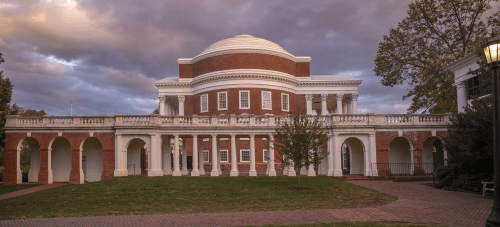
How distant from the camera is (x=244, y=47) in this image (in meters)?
44.9

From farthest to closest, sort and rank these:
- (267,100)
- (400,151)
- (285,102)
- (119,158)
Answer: (285,102) → (267,100) → (400,151) → (119,158)

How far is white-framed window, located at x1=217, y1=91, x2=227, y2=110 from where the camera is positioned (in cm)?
4403

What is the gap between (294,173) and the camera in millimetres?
28844

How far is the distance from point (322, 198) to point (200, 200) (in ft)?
20.5

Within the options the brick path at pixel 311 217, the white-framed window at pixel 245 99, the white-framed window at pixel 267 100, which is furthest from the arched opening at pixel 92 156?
the white-framed window at pixel 267 100

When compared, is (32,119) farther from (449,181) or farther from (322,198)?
(449,181)

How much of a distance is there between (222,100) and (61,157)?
63.7 ft

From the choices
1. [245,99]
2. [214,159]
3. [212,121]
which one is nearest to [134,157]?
[214,159]

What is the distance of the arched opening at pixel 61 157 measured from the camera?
103 ft

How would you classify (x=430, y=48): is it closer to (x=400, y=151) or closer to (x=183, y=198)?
(x=400, y=151)

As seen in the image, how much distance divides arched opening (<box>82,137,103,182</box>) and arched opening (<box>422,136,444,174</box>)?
93.0 feet

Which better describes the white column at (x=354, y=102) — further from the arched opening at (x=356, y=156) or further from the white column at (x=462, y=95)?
the white column at (x=462, y=95)

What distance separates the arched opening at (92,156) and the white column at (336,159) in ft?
67.3

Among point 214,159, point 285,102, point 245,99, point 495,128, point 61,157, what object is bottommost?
point 214,159
